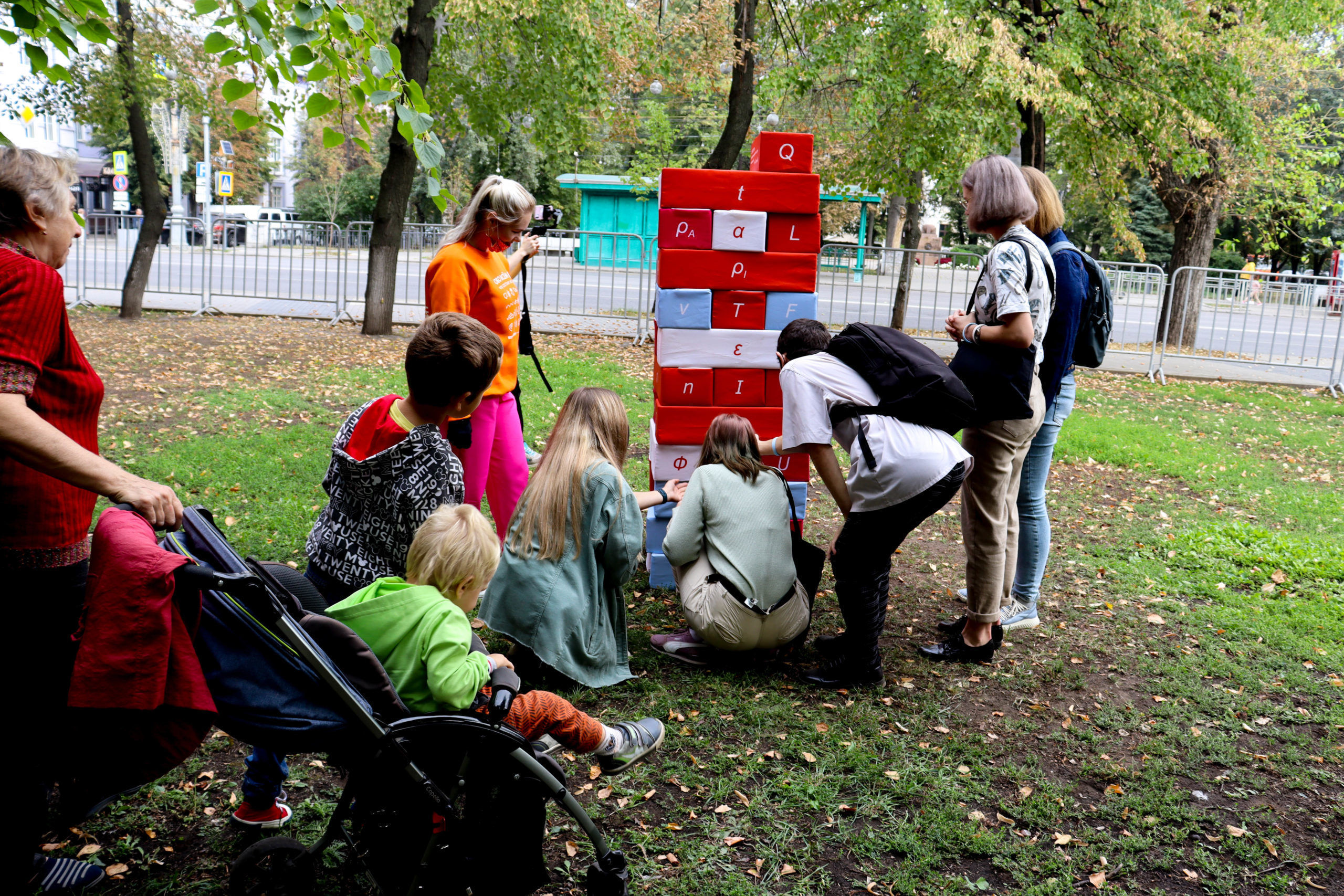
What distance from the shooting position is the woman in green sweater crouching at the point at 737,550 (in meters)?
4.24

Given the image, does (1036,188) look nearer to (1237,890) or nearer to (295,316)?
(1237,890)

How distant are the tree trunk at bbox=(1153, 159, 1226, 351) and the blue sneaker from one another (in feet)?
36.0

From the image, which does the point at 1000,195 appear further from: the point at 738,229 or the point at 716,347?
the point at 716,347

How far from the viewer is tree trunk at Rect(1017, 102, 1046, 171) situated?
1307 cm

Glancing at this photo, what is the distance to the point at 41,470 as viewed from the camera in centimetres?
214

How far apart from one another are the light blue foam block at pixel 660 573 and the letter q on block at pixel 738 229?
1.71 m

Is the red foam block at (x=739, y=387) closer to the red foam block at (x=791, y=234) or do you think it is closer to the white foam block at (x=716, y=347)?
the white foam block at (x=716, y=347)

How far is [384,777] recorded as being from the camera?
2.33m

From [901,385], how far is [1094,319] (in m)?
1.43

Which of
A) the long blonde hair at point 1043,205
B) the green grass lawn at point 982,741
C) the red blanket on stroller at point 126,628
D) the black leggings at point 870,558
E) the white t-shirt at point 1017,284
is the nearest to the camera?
the red blanket on stroller at point 126,628

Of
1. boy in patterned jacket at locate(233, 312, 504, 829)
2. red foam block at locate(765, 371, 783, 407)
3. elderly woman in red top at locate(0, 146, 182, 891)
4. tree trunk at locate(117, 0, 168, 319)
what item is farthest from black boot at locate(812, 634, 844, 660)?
tree trunk at locate(117, 0, 168, 319)

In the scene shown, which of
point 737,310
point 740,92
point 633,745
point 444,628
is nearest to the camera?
point 444,628

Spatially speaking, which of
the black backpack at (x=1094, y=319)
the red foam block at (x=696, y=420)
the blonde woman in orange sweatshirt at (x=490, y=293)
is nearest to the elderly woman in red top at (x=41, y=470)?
the blonde woman in orange sweatshirt at (x=490, y=293)

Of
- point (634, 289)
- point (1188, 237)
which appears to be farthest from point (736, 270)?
point (1188, 237)
